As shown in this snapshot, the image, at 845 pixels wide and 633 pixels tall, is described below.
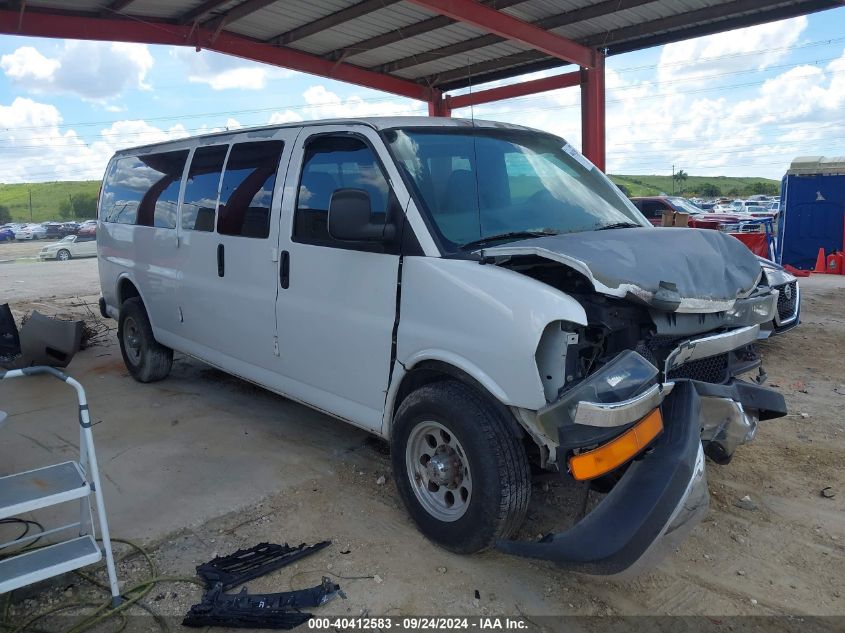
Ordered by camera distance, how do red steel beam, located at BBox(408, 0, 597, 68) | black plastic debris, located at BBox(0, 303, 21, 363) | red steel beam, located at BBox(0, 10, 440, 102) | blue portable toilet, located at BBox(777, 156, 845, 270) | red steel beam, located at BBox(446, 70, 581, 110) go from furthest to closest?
blue portable toilet, located at BBox(777, 156, 845, 270) → red steel beam, located at BBox(446, 70, 581, 110) → red steel beam, located at BBox(408, 0, 597, 68) → red steel beam, located at BBox(0, 10, 440, 102) → black plastic debris, located at BBox(0, 303, 21, 363)

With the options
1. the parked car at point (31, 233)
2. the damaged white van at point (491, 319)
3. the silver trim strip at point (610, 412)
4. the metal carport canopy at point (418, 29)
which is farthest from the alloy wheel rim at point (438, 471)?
the parked car at point (31, 233)

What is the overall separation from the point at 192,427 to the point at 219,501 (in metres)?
1.46

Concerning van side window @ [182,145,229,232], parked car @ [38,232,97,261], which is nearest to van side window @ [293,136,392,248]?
van side window @ [182,145,229,232]

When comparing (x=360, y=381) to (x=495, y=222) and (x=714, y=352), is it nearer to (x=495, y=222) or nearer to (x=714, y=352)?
(x=495, y=222)

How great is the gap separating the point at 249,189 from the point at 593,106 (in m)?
10.1

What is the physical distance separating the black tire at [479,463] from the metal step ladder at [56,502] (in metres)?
1.52

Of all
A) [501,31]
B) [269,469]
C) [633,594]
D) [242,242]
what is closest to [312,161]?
[242,242]

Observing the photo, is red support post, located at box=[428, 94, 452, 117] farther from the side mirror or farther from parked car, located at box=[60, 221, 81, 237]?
parked car, located at box=[60, 221, 81, 237]

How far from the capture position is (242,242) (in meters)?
4.75

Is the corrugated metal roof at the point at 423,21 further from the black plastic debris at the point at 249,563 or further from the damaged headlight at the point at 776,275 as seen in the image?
the black plastic debris at the point at 249,563

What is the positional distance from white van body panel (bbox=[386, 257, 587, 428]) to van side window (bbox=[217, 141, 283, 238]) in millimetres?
1529

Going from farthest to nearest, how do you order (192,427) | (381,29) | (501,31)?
(381,29)
(501,31)
(192,427)

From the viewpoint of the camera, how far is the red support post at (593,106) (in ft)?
42.9

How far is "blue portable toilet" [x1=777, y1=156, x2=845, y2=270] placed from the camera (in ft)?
49.5
